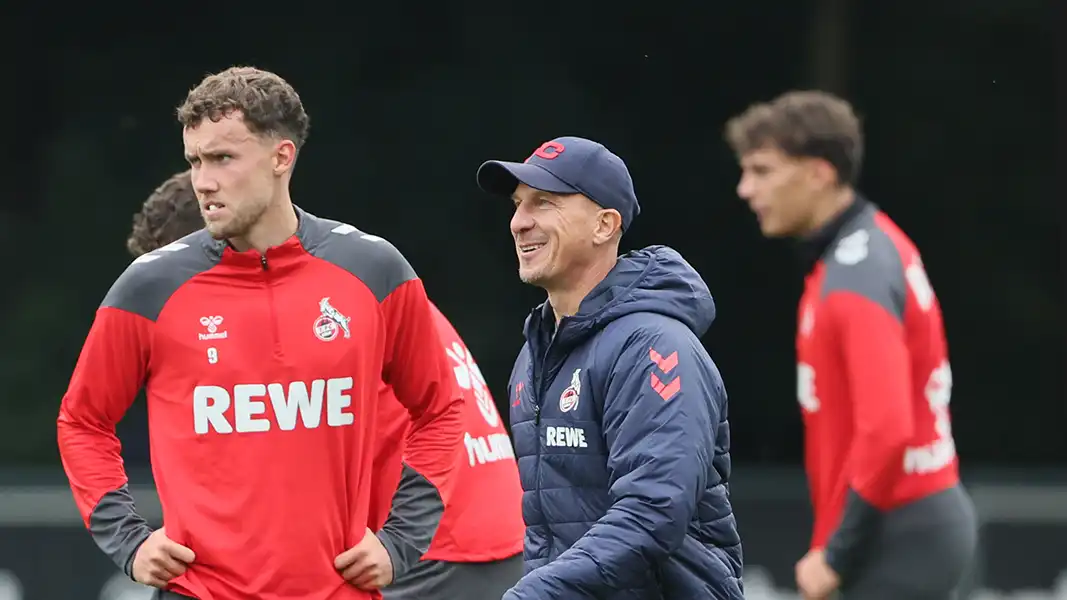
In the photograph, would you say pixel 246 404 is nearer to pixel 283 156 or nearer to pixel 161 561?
pixel 161 561

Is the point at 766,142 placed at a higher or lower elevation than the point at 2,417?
higher

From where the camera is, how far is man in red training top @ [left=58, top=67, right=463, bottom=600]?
3.31 meters

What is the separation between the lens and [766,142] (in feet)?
15.0

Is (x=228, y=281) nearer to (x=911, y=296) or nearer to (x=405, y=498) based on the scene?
(x=405, y=498)

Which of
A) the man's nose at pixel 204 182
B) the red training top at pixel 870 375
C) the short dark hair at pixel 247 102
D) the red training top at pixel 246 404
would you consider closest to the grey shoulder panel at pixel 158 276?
the red training top at pixel 246 404

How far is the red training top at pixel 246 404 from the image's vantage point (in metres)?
3.30

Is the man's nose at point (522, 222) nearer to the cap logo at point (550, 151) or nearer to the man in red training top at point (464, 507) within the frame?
the cap logo at point (550, 151)

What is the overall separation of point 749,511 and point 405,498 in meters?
3.32

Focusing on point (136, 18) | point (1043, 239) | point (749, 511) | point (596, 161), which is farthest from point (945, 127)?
point (596, 161)

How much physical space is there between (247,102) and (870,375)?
1639 mm

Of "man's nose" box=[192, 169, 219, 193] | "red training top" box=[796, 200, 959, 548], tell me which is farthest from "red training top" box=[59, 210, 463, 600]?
"red training top" box=[796, 200, 959, 548]

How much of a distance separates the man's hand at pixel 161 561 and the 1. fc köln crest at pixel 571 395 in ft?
2.48

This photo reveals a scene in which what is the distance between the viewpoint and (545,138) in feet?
21.7

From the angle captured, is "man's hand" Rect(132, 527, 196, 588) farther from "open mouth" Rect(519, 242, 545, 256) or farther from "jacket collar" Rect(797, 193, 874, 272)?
"jacket collar" Rect(797, 193, 874, 272)
